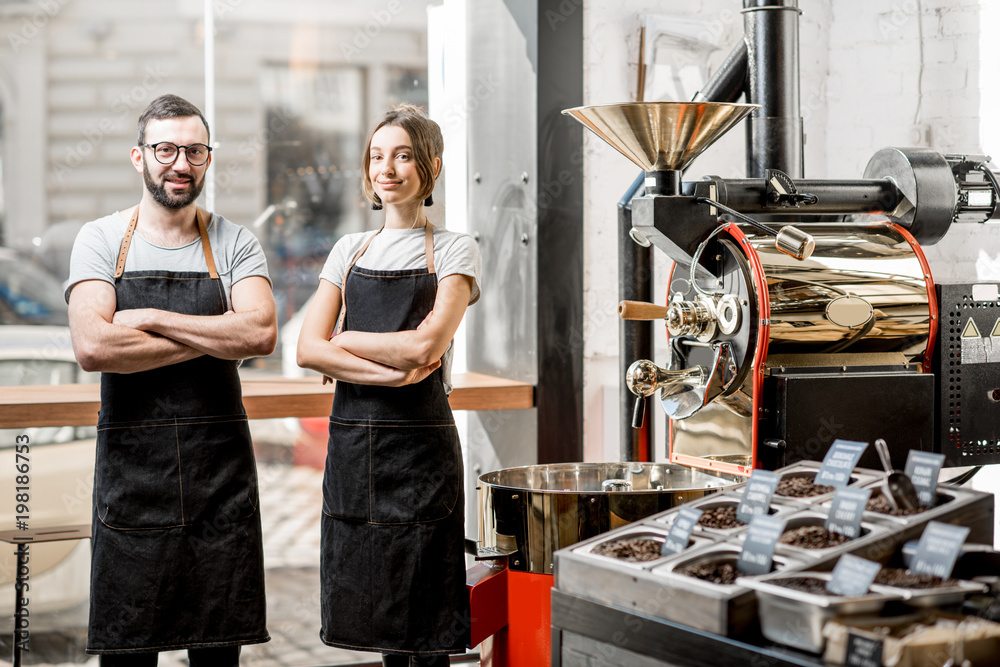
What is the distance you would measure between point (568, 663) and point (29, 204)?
3188 millimetres

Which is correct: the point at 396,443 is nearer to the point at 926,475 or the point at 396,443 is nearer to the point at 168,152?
the point at 168,152

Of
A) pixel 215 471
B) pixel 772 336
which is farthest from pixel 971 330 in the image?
pixel 215 471

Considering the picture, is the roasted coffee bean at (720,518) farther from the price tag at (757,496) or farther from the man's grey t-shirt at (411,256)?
the man's grey t-shirt at (411,256)

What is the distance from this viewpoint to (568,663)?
5.36 feet

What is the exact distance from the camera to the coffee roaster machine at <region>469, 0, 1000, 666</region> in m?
2.11

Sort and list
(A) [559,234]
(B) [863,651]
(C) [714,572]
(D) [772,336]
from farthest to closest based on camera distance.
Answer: (A) [559,234] → (D) [772,336] → (C) [714,572] → (B) [863,651]

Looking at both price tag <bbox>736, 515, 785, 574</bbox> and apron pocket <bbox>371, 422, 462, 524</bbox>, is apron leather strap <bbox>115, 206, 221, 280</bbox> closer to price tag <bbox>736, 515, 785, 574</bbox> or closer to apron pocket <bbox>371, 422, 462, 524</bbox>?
apron pocket <bbox>371, 422, 462, 524</bbox>

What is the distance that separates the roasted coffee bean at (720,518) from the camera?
1687mm

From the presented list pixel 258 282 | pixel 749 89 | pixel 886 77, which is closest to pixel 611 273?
pixel 749 89

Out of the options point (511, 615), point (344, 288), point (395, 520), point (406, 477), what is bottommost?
point (511, 615)

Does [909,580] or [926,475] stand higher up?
[926,475]

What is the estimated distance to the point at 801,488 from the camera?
1.74 metres

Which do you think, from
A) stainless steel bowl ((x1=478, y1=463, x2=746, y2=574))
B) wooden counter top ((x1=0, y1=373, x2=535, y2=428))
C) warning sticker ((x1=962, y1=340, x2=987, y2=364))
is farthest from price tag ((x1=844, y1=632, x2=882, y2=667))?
wooden counter top ((x1=0, y1=373, x2=535, y2=428))

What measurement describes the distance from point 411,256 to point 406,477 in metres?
0.56
